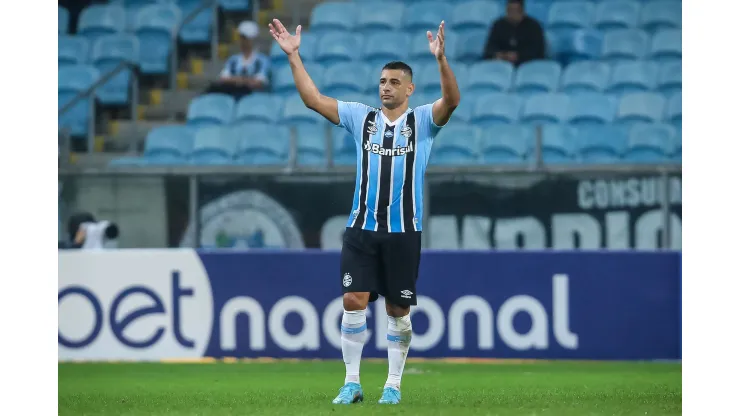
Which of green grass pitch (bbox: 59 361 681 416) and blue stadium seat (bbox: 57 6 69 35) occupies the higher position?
blue stadium seat (bbox: 57 6 69 35)

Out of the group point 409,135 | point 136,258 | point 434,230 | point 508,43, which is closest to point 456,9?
point 508,43

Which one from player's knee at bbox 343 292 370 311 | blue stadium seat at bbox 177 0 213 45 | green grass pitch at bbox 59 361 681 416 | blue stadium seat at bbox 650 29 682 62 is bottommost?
green grass pitch at bbox 59 361 681 416

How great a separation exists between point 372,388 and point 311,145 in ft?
11.8

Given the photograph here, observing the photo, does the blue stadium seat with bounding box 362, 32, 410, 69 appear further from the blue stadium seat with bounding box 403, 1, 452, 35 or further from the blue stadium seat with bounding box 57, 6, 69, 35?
the blue stadium seat with bounding box 57, 6, 69, 35

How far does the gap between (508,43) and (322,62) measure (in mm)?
2120

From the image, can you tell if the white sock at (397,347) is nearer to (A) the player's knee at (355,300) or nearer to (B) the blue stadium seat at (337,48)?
(A) the player's knee at (355,300)

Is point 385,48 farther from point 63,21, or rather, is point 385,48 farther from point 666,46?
point 63,21

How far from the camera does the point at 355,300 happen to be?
618 centimetres

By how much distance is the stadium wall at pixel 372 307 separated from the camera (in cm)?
934

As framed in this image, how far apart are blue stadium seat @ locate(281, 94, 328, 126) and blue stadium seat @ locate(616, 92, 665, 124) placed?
3.01 m

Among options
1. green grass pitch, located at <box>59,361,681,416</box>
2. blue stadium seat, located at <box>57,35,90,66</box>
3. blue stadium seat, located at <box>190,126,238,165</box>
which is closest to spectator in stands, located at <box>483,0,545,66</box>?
blue stadium seat, located at <box>190,126,238,165</box>

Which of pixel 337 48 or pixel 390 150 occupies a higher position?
pixel 337 48

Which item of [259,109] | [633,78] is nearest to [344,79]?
[259,109]

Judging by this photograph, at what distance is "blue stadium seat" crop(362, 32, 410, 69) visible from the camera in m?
13.4
